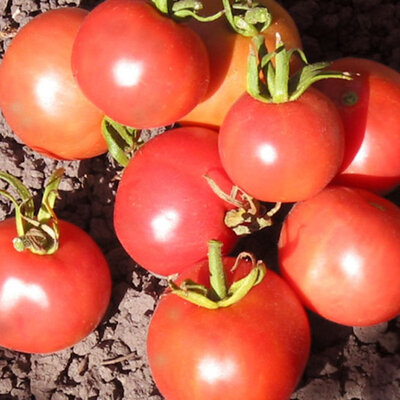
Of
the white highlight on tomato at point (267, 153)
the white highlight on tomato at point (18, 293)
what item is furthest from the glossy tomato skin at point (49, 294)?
the white highlight on tomato at point (267, 153)

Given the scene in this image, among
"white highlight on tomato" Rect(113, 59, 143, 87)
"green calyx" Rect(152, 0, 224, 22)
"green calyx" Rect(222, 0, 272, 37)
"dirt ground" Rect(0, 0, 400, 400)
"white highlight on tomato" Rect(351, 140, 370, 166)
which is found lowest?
"dirt ground" Rect(0, 0, 400, 400)

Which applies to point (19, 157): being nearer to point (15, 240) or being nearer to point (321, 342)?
point (15, 240)

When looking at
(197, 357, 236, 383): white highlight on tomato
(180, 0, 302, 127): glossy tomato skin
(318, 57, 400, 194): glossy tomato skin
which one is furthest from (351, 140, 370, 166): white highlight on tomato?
(197, 357, 236, 383): white highlight on tomato

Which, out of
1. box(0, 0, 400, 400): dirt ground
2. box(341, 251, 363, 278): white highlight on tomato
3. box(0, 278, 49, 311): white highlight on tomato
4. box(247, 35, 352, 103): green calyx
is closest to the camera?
box(247, 35, 352, 103): green calyx

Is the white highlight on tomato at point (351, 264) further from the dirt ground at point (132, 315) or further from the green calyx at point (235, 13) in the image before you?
the green calyx at point (235, 13)

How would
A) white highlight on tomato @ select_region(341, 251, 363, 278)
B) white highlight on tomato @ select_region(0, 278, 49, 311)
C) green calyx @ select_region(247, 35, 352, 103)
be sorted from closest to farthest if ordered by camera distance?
green calyx @ select_region(247, 35, 352, 103)
white highlight on tomato @ select_region(341, 251, 363, 278)
white highlight on tomato @ select_region(0, 278, 49, 311)

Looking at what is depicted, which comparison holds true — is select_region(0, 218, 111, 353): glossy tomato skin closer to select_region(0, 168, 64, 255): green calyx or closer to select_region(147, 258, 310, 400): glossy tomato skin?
select_region(0, 168, 64, 255): green calyx
